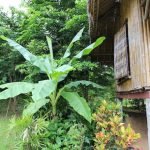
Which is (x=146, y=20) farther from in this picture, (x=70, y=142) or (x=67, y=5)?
(x=67, y=5)

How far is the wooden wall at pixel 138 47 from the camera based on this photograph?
16.7 ft

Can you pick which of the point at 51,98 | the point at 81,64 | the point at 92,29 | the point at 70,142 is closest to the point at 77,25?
the point at 92,29

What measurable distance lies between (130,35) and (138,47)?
831 millimetres

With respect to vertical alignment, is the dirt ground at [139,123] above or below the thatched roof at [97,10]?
below

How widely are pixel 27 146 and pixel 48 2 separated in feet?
21.8

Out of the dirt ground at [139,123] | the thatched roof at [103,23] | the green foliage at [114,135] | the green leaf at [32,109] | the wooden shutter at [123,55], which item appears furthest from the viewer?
the dirt ground at [139,123]

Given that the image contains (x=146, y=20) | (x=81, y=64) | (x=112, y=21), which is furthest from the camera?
(x=112, y=21)

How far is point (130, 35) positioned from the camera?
20.5 feet

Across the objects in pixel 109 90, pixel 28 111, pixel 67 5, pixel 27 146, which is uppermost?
pixel 67 5

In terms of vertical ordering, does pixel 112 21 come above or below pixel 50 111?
above

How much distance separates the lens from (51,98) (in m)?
6.68

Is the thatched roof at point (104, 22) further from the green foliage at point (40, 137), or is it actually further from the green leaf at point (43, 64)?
the green foliage at point (40, 137)

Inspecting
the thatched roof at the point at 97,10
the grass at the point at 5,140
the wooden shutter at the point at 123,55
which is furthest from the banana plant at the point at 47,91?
the grass at the point at 5,140

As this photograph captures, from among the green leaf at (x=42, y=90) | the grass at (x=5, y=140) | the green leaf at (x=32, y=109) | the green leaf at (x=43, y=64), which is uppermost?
the green leaf at (x=43, y=64)
